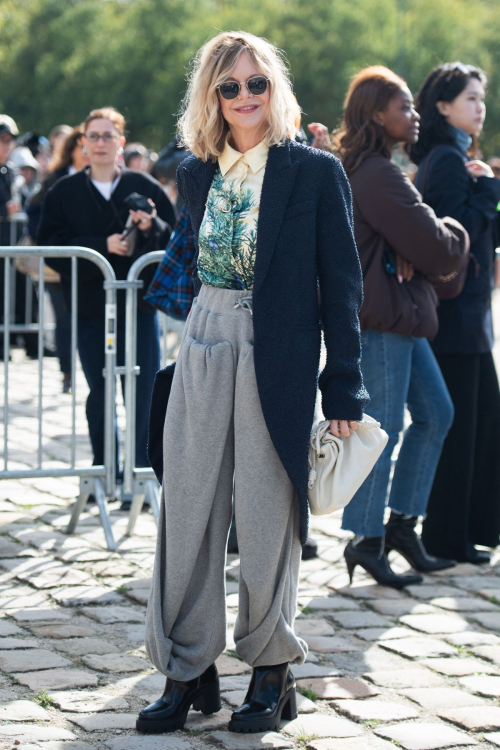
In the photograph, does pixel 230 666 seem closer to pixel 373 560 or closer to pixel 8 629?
pixel 8 629

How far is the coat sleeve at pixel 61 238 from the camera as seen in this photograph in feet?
19.9

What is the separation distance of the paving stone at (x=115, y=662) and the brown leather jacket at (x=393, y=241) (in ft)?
5.65

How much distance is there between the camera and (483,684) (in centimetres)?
397

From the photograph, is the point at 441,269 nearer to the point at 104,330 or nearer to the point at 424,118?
the point at 424,118

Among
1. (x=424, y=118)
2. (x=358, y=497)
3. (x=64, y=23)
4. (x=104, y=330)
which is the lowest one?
(x=358, y=497)

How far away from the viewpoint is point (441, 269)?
16.1 ft

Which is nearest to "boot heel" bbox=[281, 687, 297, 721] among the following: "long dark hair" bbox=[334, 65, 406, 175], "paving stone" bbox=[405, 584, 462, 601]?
"paving stone" bbox=[405, 584, 462, 601]

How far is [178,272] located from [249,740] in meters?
1.62

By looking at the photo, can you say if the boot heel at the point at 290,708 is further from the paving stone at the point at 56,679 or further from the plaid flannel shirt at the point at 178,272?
the plaid flannel shirt at the point at 178,272

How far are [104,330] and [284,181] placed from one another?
3.00m

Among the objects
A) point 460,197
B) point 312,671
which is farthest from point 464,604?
point 460,197

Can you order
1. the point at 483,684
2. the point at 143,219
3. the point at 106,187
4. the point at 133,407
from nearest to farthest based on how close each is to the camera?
the point at 483,684, the point at 133,407, the point at 143,219, the point at 106,187

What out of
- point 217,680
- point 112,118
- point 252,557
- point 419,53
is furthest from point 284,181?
point 419,53

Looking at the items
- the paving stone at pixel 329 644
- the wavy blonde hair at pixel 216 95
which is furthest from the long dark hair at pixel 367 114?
the paving stone at pixel 329 644
